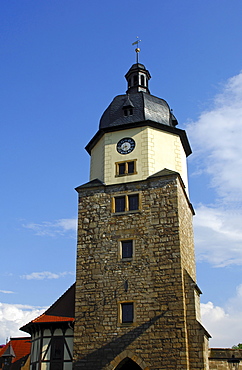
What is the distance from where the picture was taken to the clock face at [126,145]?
68.0 ft

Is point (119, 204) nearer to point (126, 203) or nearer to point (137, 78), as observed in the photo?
point (126, 203)

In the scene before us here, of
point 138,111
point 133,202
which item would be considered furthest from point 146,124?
point 133,202

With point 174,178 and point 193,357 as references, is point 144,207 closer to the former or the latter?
point 174,178

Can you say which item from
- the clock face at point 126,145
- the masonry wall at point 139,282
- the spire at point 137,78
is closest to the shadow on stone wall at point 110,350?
the masonry wall at point 139,282

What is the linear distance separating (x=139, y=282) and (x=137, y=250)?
1.31 meters

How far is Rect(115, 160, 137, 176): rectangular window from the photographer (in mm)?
20266

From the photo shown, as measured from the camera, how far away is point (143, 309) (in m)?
17.5

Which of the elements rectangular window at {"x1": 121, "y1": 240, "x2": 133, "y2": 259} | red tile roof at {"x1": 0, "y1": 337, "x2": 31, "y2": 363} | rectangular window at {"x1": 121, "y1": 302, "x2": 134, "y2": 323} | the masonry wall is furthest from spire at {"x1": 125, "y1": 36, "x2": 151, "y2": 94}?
red tile roof at {"x1": 0, "y1": 337, "x2": 31, "y2": 363}

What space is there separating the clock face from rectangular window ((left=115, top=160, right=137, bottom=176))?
0.59 metres

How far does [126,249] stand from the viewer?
1888 centimetres

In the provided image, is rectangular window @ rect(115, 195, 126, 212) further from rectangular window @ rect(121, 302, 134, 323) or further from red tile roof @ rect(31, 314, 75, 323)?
red tile roof @ rect(31, 314, 75, 323)

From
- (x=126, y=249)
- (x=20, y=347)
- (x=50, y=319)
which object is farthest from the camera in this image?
(x=20, y=347)

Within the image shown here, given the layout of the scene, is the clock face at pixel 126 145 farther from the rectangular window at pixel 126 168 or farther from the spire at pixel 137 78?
the spire at pixel 137 78

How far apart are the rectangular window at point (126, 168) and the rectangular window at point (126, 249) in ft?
10.3
